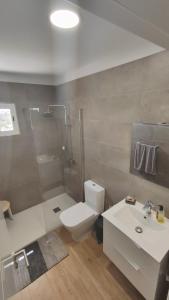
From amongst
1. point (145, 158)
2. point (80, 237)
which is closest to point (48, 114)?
point (145, 158)

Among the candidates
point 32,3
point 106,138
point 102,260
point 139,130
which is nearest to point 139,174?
point 139,130

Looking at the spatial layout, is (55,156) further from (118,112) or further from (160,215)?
(160,215)

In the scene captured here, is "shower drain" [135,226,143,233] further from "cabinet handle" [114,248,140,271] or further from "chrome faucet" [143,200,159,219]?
"cabinet handle" [114,248,140,271]

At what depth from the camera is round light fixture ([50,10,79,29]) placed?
38.6 inches

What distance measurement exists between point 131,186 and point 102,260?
110 centimetres

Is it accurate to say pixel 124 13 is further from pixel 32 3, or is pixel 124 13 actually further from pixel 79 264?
pixel 79 264

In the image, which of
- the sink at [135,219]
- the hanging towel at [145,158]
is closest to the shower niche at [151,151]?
the hanging towel at [145,158]

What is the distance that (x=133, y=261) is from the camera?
58.4 inches

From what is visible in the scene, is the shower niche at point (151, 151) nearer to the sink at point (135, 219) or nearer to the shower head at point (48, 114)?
the sink at point (135, 219)

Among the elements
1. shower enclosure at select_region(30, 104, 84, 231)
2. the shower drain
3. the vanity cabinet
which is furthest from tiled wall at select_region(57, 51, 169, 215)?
the vanity cabinet

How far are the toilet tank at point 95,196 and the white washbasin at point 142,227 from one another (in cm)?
46

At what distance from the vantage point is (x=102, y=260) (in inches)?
79.3

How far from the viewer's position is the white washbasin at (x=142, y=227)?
1.32 m

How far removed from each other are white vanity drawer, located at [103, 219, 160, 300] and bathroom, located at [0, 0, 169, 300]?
2 centimetres
